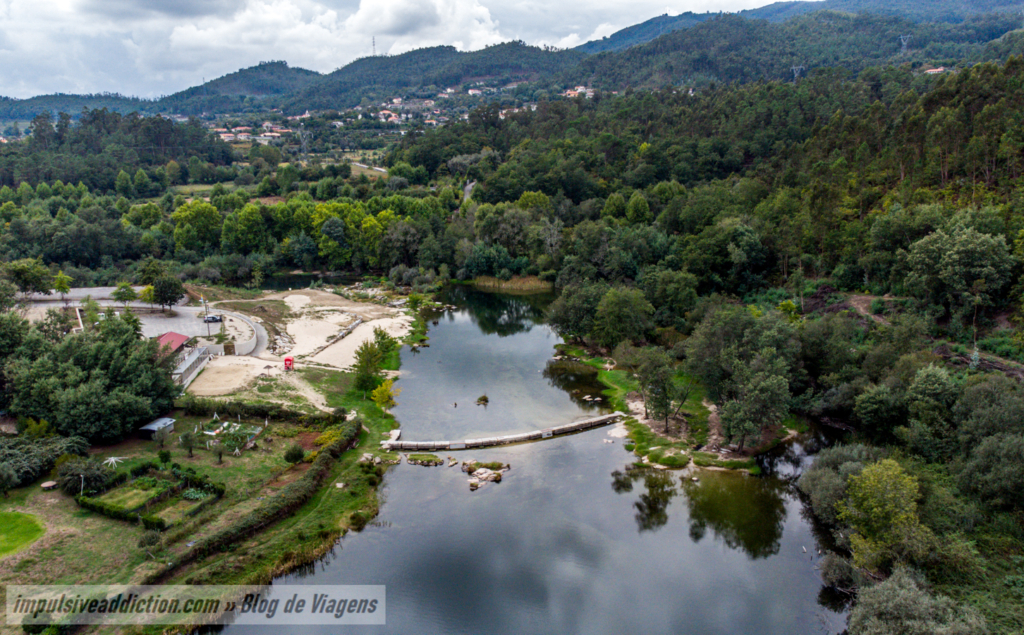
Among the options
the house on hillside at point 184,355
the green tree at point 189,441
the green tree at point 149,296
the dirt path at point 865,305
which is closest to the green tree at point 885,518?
the dirt path at point 865,305

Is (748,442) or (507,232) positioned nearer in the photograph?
(748,442)

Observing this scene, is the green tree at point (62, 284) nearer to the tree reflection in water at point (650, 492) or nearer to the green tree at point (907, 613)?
the tree reflection in water at point (650, 492)

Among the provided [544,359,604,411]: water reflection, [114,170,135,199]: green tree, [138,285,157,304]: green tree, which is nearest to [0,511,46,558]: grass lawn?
[544,359,604,411]: water reflection

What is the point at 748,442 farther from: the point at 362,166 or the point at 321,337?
the point at 362,166

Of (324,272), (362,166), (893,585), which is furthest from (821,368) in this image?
(362,166)

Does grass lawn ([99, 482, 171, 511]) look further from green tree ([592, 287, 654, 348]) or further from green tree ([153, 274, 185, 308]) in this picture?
green tree ([592, 287, 654, 348])
